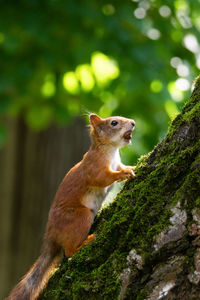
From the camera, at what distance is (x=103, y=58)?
25.9 feet

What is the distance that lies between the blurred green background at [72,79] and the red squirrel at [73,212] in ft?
8.60

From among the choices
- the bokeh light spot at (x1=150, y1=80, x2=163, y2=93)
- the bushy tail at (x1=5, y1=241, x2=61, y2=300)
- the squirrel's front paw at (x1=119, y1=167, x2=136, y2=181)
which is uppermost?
the squirrel's front paw at (x1=119, y1=167, x2=136, y2=181)

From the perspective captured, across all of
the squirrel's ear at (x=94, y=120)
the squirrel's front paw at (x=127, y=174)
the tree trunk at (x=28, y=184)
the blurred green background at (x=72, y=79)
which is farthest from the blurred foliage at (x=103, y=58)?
the squirrel's front paw at (x=127, y=174)

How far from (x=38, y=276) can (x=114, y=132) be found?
57.0 inches

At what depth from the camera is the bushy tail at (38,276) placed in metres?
3.05

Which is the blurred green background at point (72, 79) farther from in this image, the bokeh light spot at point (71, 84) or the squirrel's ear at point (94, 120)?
the squirrel's ear at point (94, 120)

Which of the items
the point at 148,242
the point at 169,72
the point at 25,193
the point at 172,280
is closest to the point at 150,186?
the point at 148,242

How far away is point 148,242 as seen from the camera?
8.14 ft

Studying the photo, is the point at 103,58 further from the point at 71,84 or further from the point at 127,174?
the point at 127,174

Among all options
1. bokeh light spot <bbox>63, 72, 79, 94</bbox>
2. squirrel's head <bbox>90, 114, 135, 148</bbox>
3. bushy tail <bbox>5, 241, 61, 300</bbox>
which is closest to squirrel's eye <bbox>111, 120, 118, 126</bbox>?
squirrel's head <bbox>90, 114, 135, 148</bbox>

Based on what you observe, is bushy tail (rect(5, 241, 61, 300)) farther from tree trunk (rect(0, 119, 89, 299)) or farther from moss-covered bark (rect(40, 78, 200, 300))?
tree trunk (rect(0, 119, 89, 299))

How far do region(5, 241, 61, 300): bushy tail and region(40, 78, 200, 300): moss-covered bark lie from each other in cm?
11

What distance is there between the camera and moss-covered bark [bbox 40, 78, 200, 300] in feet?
7.70

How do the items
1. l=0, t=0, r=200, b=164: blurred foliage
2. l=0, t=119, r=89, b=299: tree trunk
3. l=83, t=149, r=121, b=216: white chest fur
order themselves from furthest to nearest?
l=0, t=119, r=89, b=299: tree trunk → l=0, t=0, r=200, b=164: blurred foliage → l=83, t=149, r=121, b=216: white chest fur
